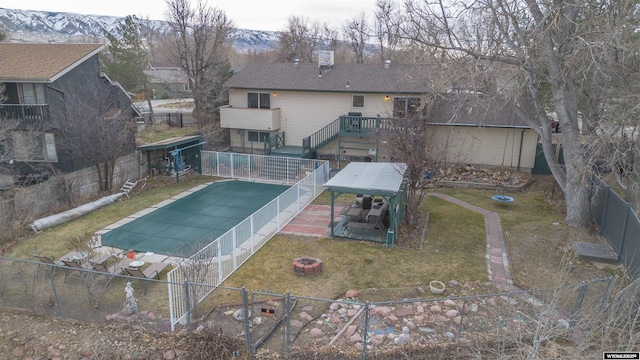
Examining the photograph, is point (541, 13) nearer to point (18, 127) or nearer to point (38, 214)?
point (38, 214)

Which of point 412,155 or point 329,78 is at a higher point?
point 329,78

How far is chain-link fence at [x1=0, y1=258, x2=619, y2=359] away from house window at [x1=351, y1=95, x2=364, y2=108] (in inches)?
628

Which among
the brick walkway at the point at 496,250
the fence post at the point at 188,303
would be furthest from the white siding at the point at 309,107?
the fence post at the point at 188,303

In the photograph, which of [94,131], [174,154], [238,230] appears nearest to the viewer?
[238,230]

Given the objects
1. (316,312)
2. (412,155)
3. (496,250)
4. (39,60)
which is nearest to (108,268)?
(316,312)

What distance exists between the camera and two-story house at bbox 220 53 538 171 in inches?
893

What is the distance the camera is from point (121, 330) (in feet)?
31.5

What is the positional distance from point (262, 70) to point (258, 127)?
4669 mm

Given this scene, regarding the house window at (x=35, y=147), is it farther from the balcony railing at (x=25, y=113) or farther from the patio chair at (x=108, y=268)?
the patio chair at (x=108, y=268)

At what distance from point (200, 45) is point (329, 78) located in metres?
10.0

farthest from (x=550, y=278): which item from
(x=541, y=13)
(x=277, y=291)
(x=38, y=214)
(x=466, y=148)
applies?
(x=38, y=214)

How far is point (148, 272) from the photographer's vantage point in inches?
454

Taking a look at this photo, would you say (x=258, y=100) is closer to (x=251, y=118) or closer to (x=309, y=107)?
(x=251, y=118)

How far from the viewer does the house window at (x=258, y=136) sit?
26.9 m
